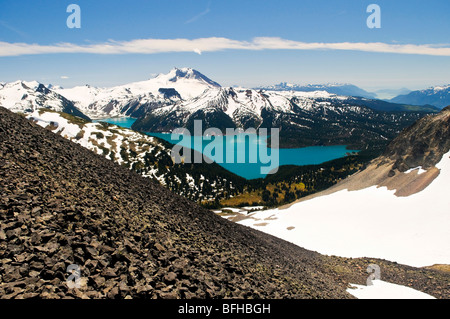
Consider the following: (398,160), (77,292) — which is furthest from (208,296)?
(398,160)

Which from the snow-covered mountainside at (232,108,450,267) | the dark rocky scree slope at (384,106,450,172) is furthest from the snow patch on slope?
the dark rocky scree slope at (384,106,450,172)

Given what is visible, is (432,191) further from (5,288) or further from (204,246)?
(5,288)

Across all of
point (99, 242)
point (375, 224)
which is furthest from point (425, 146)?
point (99, 242)

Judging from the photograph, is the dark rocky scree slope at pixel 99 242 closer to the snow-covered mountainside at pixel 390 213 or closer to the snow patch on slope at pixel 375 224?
the snow patch on slope at pixel 375 224

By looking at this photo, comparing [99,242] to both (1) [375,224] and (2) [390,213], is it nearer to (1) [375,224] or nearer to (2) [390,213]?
(1) [375,224]

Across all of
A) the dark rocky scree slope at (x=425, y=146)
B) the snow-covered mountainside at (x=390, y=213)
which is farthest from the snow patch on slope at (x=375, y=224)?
the dark rocky scree slope at (x=425, y=146)

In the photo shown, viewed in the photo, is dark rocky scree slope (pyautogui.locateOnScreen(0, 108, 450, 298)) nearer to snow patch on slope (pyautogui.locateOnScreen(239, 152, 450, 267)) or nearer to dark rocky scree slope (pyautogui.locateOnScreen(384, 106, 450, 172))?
snow patch on slope (pyautogui.locateOnScreen(239, 152, 450, 267))
